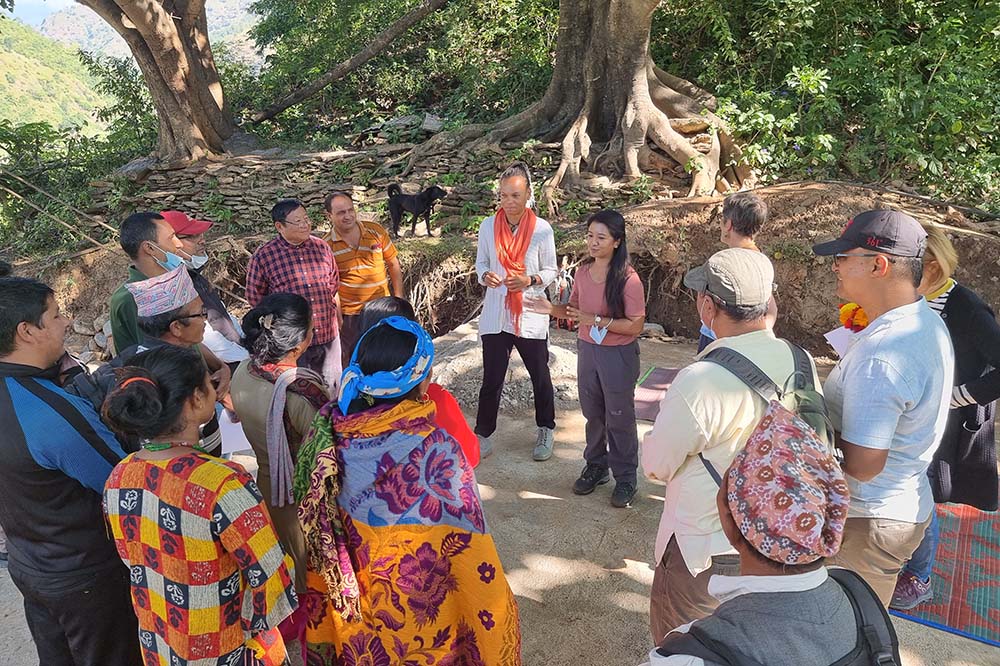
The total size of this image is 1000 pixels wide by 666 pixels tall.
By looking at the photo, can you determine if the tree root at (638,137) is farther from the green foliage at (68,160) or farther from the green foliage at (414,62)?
the green foliage at (68,160)

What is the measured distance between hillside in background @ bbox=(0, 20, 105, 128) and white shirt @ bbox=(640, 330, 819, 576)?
37.7 m

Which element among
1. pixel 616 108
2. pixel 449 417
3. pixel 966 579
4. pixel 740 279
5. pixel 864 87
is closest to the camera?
pixel 740 279

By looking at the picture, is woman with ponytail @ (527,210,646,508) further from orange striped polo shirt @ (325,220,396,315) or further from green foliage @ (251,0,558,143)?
green foliage @ (251,0,558,143)

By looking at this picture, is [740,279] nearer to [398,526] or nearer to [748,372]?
[748,372]

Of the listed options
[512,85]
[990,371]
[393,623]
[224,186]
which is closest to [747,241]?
[990,371]

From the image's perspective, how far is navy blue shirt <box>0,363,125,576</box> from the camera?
6.12ft

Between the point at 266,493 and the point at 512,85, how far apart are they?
942 centimetres

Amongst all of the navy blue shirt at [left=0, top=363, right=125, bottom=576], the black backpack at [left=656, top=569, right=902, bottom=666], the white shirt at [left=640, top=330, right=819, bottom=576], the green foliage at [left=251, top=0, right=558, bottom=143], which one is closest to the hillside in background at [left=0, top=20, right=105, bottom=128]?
the green foliage at [left=251, top=0, right=558, bottom=143]

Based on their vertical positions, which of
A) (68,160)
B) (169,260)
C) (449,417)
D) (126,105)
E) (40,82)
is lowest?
(449,417)

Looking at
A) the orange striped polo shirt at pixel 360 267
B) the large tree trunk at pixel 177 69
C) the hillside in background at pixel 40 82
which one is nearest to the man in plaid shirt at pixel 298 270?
the orange striped polo shirt at pixel 360 267

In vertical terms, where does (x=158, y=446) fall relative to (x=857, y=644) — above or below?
above

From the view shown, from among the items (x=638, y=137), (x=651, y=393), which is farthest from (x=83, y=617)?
(x=638, y=137)

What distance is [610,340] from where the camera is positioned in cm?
347

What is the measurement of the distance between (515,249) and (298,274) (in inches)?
55.6
